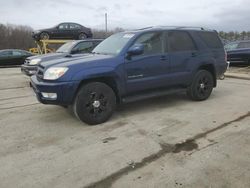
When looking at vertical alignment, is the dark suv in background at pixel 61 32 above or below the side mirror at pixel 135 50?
above

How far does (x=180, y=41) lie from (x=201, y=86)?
4.05 feet

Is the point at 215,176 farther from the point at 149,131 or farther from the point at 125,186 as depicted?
the point at 149,131

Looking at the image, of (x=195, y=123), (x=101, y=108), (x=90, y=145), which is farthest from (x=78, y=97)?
(x=195, y=123)

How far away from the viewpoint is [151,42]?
6262mm

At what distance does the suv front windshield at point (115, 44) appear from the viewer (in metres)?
6.01

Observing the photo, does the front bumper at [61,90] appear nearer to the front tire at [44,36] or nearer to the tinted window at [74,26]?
the front tire at [44,36]

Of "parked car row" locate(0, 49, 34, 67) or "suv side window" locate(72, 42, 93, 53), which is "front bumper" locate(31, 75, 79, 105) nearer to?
"suv side window" locate(72, 42, 93, 53)

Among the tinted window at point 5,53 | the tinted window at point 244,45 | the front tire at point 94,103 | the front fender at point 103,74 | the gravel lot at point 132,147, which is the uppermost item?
the tinted window at point 244,45

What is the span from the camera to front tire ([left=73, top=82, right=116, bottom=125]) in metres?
5.27

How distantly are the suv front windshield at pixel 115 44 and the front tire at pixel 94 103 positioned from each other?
90cm

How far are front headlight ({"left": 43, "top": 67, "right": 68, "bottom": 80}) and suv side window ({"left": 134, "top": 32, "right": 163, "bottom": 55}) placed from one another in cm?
169

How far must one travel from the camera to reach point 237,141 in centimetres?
447

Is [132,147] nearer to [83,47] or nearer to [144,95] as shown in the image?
[144,95]

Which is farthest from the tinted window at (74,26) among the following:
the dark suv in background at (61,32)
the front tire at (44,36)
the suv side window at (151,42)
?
the suv side window at (151,42)
